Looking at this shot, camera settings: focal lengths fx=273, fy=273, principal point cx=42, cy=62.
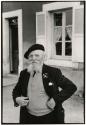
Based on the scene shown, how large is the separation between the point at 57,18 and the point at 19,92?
62 centimetres

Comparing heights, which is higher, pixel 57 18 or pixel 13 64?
pixel 57 18

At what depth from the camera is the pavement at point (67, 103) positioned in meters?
2.00

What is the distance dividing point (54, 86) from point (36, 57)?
0.24 m

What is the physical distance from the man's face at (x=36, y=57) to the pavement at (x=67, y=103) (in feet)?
0.59

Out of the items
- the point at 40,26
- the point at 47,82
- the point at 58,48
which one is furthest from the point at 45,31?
the point at 47,82

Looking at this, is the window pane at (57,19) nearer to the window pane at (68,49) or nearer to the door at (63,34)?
the door at (63,34)

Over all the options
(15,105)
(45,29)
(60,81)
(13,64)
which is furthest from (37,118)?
(45,29)

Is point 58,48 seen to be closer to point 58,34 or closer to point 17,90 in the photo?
point 58,34

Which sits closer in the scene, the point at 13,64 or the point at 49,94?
the point at 49,94

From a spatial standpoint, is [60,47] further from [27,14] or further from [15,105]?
[15,105]

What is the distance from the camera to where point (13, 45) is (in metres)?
2.10

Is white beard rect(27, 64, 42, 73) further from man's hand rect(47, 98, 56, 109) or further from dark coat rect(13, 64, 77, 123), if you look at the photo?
man's hand rect(47, 98, 56, 109)

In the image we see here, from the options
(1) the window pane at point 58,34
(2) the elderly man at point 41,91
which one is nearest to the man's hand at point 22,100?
(2) the elderly man at point 41,91

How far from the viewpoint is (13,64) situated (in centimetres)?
210
